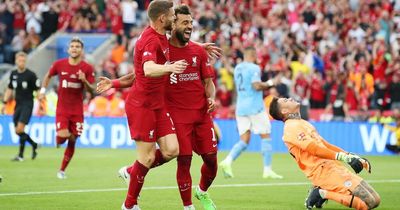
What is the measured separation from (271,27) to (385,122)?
8.25 metres

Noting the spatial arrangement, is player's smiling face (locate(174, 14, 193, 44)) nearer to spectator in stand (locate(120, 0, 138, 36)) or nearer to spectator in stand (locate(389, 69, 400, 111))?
spectator in stand (locate(389, 69, 400, 111))

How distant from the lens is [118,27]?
124ft

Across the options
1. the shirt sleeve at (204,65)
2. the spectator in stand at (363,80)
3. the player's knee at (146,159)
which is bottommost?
the spectator in stand at (363,80)

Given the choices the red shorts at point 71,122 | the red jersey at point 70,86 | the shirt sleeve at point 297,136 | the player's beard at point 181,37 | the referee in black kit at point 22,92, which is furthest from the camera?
the referee in black kit at point 22,92

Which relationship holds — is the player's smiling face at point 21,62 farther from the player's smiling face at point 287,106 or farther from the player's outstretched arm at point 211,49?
the player's smiling face at point 287,106

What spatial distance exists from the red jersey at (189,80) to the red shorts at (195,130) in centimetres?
10

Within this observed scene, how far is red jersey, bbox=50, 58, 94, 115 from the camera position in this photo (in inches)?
770

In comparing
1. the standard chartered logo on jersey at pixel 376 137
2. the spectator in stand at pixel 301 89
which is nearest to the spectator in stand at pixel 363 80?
the spectator in stand at pixel 301 89

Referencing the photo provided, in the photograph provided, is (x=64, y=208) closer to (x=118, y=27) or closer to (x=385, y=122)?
(x=385, y=122)

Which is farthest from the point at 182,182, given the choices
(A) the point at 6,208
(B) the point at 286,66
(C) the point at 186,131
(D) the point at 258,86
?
(B) the point at 286,66

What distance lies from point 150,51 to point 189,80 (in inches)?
50.9

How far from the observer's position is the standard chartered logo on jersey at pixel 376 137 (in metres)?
26.8

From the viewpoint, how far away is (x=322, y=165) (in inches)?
504

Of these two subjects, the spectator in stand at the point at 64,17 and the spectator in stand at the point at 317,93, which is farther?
the spectator in stand at the point at 64,17
